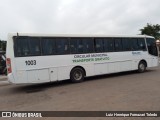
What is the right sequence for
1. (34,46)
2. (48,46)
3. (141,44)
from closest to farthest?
(34,46) < (48,46) < (141,44)

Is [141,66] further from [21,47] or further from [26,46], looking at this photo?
[21,47]

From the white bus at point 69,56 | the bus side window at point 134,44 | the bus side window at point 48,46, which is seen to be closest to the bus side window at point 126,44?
Result: the white bus at point 69,56

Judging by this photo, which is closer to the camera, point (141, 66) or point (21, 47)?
point (21, 47)

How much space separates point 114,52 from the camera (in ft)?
49.5

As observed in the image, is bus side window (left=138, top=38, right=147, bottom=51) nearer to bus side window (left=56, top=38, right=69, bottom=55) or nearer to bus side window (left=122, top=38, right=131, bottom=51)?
bus side window (left=122, top=38, right=131, bottom=51)

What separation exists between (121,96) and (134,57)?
8.19 metres

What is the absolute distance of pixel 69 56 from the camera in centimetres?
1296

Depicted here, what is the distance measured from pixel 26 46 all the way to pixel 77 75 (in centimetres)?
342

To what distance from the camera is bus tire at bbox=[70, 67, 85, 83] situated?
13.1 meters

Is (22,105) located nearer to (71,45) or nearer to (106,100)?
(106,100)

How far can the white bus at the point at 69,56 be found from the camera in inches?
443

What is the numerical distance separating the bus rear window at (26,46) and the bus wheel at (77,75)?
2.35 meters

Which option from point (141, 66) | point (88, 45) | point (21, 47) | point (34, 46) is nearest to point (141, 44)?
point (141, 66)

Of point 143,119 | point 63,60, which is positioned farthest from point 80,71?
point 143,119
